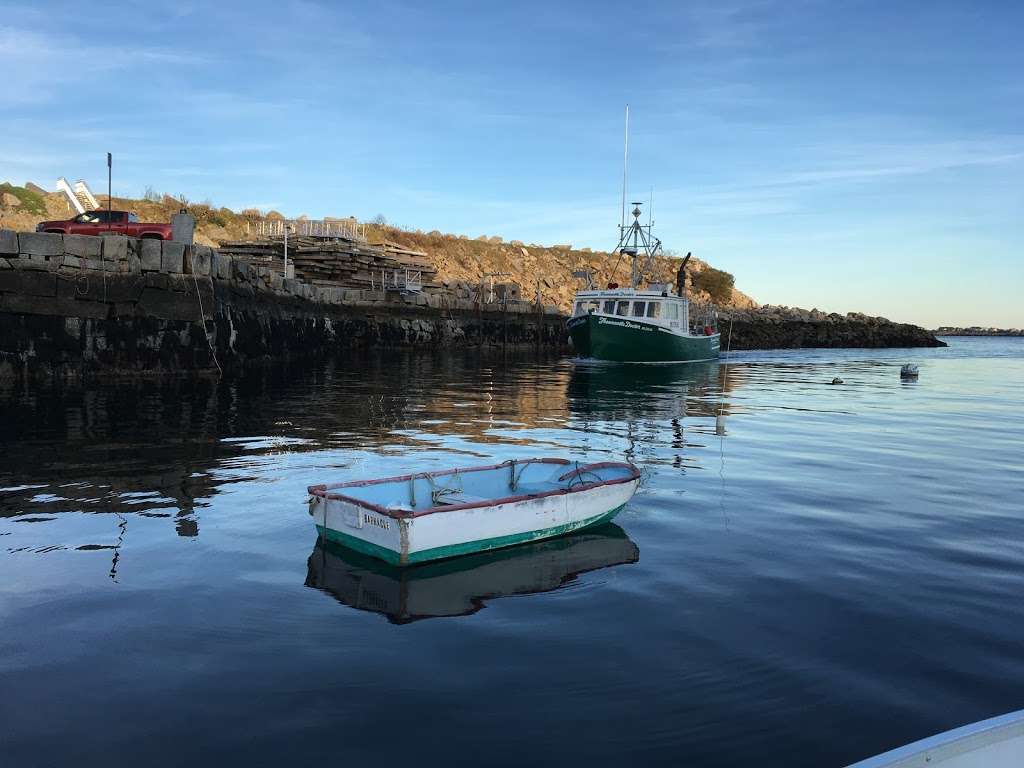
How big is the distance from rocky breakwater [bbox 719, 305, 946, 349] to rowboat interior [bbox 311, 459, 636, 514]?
6470cm

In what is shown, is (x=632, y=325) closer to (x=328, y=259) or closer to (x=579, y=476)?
(x=328, y=259)

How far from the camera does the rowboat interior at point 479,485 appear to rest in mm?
7656

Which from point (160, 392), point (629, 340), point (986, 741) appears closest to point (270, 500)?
point (986, 741)

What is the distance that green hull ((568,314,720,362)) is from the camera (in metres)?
36.8

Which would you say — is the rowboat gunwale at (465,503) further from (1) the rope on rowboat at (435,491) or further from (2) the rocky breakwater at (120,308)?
(2) the rocky breakwater at (120,308)

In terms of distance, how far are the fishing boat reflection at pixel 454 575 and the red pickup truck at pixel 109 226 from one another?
65.1 feet

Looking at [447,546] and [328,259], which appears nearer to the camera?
[447,546]

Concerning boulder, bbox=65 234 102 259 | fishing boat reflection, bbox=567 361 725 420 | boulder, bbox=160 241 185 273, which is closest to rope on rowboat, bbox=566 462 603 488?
fishing boat reflection, bbox=567 361 725 420

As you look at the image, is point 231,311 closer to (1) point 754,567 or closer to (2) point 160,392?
(2) point 160,392

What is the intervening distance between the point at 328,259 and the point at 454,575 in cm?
4159

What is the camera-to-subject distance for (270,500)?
9.60 metres

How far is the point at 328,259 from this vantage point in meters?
46.5

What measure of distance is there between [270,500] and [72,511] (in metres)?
2.06

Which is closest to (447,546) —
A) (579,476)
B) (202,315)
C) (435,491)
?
(435,491)
